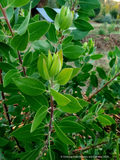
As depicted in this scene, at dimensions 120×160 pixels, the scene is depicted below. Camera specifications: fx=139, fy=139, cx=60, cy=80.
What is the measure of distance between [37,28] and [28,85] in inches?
6.2

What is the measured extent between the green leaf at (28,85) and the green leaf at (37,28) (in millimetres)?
135

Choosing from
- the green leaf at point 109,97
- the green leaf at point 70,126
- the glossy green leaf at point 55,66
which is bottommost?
the green leaf at point 109,97

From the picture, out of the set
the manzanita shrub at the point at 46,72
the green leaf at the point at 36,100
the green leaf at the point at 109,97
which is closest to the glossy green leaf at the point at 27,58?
the manzanita shrub at the point at 46,72

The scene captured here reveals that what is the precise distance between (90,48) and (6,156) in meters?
0.72

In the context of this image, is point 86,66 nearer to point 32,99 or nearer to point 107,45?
point 32,99

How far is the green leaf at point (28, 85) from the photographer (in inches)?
12.5

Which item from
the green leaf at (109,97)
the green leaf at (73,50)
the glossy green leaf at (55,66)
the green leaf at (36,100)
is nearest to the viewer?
the glossy green leaf at (55,66)

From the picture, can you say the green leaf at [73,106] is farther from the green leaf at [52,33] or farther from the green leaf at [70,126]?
the green leaf at [52,33]

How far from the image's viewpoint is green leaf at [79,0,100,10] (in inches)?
20.6

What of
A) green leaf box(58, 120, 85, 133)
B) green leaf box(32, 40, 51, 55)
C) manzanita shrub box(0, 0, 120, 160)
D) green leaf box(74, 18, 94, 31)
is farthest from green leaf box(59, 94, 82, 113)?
green leaf box(74, 18, 94, 31)

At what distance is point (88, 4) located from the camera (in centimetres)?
53

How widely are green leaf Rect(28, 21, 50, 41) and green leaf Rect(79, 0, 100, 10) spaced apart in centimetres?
25

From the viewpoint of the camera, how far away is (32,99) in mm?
405

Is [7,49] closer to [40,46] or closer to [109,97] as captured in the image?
[40,46]
